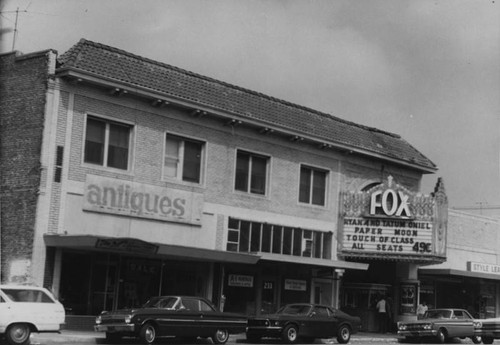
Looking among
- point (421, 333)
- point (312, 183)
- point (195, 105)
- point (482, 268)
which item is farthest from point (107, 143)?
point (482, 268)

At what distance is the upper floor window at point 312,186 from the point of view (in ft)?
113

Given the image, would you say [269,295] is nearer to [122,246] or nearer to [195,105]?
[195,105]

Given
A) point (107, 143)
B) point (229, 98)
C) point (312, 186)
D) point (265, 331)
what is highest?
point (229, 98)

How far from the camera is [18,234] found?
2550cm

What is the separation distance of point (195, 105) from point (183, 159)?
2055 mm

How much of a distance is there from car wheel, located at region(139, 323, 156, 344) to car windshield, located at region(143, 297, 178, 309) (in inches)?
32.3

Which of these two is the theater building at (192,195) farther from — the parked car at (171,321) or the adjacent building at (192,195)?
the parked car at (171,321)

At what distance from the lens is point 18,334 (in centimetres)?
2030

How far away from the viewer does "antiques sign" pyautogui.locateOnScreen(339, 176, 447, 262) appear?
34.8 m

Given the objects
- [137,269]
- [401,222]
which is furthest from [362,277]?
[137,269]

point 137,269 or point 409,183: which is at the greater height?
point 409,183

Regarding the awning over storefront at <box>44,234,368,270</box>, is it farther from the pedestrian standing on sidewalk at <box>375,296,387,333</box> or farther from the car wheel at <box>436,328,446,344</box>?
the pedestrian standing on sidewalk at <box>375,296,387,333</box>

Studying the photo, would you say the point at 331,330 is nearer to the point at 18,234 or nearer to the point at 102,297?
the point at 102,297

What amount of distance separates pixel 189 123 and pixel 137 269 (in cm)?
572
